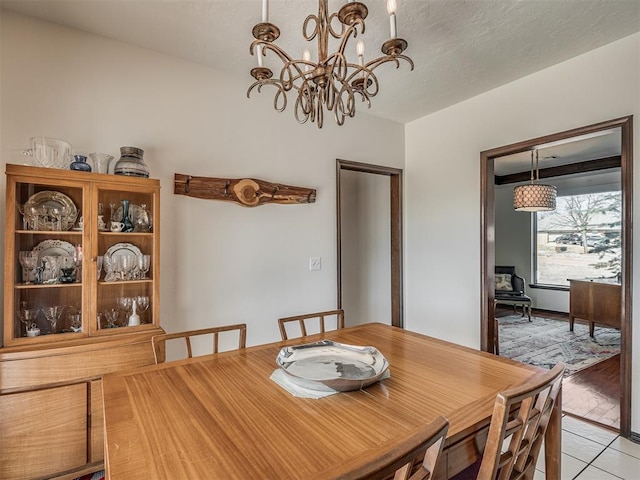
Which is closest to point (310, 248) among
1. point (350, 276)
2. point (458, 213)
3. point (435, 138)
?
point (350, 276)

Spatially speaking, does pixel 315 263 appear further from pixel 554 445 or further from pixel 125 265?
pixel 554 445

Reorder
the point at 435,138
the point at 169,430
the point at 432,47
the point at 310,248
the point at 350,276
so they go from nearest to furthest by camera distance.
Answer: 1. the point at 169,430
2. the point at 432,47
3. the point at 310,248
4. the point at 435,138
5. the point at 350,276

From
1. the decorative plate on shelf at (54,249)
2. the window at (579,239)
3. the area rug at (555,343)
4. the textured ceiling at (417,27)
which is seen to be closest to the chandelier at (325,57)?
the textured ceiling at (417,27)

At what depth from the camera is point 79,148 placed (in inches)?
79.0

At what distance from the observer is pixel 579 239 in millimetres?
5793

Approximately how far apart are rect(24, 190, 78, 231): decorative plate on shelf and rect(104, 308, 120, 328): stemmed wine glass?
54 centimetres

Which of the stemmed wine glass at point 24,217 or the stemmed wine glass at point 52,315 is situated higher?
the stemmed wine glass at point 24,217

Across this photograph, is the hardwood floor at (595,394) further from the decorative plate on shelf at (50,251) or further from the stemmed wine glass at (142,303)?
the decorative plate on shelf at (50,251)

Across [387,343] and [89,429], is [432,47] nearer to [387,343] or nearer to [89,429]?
[387,343]

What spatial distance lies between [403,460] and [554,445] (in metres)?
1.07

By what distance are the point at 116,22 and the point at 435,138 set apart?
9.38ft

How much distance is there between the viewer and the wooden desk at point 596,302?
13.5 ft

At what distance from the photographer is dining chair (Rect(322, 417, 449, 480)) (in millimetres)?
565

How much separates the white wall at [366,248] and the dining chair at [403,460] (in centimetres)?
321
